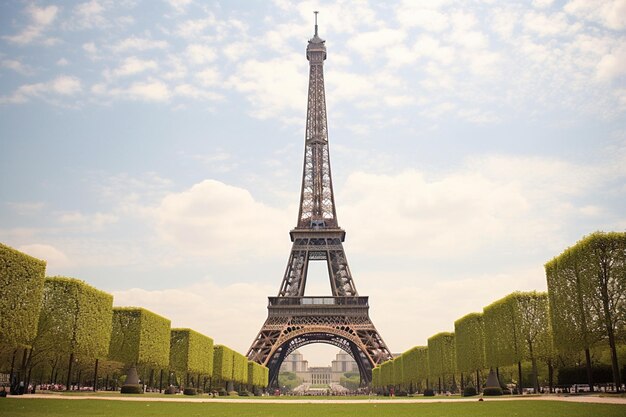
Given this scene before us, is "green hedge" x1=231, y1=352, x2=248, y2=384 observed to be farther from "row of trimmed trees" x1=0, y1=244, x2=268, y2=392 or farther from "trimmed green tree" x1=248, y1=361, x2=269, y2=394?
"row of trimmed trees" x1=0, y1=244, x2=268, y2=392

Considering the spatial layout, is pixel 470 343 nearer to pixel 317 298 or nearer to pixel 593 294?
pixel 593 294

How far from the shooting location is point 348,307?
3014 inches

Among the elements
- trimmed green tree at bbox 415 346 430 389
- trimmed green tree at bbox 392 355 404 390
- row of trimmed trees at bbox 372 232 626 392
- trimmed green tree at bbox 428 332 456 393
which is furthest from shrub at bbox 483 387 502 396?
trimmed green tree at bbox 392 355 404 390

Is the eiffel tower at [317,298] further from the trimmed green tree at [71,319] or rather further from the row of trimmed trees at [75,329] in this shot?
the trimmed green tree at [71,319]

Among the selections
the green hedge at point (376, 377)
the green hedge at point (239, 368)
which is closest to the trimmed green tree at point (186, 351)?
the green hedge at point (239, 368)

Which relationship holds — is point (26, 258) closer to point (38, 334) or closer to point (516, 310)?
point (38, 334)

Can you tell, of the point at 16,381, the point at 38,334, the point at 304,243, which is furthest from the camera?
the point at 304,243

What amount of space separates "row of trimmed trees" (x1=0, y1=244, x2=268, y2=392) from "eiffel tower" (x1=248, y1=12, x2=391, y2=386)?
716 inches

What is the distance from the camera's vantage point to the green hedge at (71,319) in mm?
35344

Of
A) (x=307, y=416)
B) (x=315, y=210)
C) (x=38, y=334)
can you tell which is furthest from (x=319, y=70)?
(x=307, y=416)

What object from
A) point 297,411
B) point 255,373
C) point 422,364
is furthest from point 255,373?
point 297,411

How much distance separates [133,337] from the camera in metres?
43.1

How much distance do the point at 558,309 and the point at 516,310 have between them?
7.22 metres

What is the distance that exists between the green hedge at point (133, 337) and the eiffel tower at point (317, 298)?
28.9 metres
